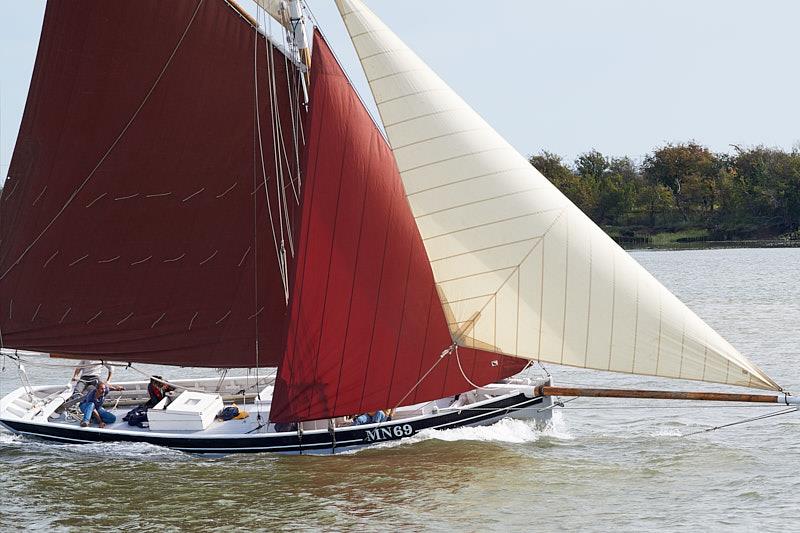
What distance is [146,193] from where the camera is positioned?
87.6ft

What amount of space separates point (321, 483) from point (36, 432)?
7740 mm

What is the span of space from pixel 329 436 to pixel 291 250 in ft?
15.0

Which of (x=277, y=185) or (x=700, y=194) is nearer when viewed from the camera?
(x=277, y=185)

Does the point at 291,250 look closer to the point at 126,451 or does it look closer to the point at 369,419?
the point at 369,419

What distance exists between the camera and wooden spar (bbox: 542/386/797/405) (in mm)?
20516

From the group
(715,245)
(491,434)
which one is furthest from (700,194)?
(491,434)

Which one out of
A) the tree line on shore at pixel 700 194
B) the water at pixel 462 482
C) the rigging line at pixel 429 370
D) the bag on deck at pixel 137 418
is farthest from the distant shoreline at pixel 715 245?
the bag on deck at pixel 137 418

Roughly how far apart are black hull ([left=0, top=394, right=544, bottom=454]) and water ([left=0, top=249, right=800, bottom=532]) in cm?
25

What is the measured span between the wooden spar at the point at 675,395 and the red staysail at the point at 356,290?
4.13 feet

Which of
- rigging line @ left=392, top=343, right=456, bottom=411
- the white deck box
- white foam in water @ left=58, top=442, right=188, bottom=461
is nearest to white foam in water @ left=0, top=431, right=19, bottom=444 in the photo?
white foam in water @ left=58, top=442, right=188, bottom=461

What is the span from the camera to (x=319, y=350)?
2341 cm

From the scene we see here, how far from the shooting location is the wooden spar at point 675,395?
20.5 meters

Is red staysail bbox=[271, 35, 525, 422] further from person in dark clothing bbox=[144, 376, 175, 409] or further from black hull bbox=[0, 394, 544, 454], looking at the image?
person in dark clothing bbox=[144, 376, 175, 409]

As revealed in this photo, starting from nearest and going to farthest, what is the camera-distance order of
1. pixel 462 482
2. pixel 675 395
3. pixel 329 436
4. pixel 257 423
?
pixel 675 395 < pixel 462 482 < pixel 329 436 < pixel 257 423
